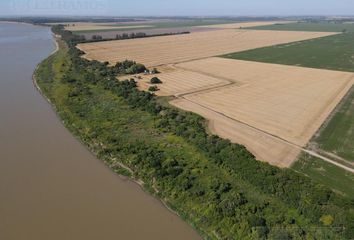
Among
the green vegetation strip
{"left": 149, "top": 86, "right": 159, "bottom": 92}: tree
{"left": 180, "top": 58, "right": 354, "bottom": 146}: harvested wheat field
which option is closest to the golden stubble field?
{"left": 180, "top": 58, "right": 354, "bottom": 146}: harvested wheat field

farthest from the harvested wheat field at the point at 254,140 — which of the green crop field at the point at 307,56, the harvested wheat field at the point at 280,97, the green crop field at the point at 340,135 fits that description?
the green crop field at the point at 307,56

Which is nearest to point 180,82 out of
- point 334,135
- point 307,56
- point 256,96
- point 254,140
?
point 256,96

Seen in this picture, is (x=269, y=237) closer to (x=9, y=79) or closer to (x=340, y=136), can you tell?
(x=340, y=136)

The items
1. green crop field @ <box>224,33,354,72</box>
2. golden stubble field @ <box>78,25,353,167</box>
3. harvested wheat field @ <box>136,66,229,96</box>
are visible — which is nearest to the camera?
golden stubble field @ <box>78,25,353,167</box>

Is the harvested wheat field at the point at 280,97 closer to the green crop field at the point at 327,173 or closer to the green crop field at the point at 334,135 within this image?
the green crop field at the point at 334,135

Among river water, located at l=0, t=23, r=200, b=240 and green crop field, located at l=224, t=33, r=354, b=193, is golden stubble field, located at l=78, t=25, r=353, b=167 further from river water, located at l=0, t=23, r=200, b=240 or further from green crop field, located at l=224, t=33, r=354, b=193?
river water, located at l=0, t=23, r=200, b=240

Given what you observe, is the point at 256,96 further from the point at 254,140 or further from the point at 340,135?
the point at 254,140
